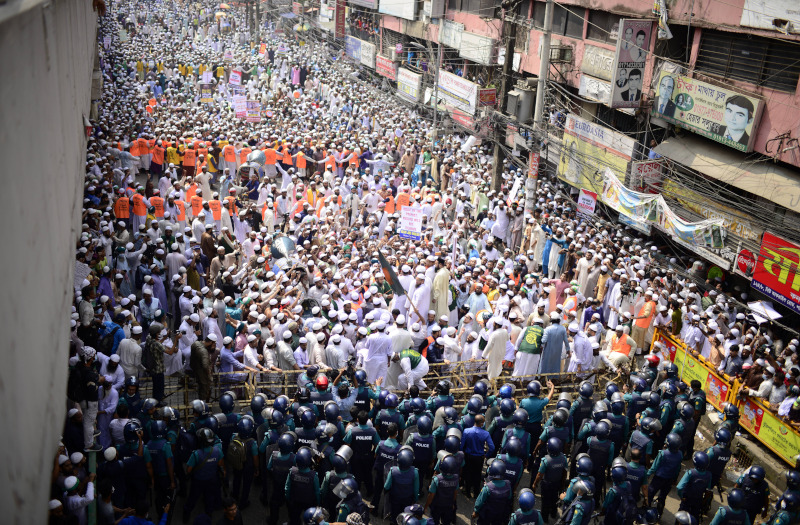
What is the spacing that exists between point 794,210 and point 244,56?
27.0 metres

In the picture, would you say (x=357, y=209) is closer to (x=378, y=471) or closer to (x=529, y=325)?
(x=529, y=325)

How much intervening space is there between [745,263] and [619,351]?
13.0 ft

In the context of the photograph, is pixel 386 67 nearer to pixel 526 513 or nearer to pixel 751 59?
pixel 751 59

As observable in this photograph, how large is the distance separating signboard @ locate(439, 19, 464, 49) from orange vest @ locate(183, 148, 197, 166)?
9.56 meters

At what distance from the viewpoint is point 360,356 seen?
30.7 feet

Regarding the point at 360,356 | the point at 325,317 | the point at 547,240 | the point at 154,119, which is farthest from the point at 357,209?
the point at 154,119

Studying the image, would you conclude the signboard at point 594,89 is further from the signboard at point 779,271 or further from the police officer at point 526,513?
the police officer at point 526,513

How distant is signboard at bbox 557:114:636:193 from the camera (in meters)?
15.5

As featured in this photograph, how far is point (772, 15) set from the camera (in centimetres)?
1180

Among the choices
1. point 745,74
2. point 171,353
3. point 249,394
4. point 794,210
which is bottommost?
point 249,394

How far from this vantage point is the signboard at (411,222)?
42.4ft

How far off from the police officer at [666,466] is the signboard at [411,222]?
6297 millimetres

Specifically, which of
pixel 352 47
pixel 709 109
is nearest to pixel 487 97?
pixel 709 109

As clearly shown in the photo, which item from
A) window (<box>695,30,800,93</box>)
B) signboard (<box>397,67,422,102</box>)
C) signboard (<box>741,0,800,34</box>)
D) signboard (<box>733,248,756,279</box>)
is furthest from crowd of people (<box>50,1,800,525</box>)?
signboard (<box>397,67,422,102</box>)
